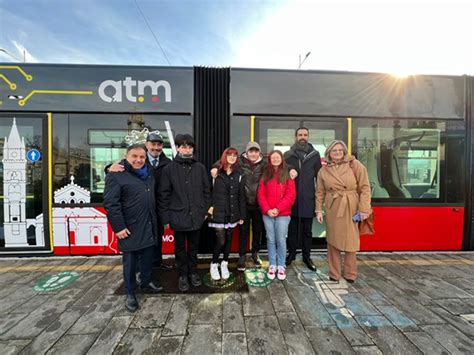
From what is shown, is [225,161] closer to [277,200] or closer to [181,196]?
[181,196]

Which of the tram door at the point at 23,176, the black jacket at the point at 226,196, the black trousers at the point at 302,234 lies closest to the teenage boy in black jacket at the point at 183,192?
the black jacket at the point at 226,196

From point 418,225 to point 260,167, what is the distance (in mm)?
2854

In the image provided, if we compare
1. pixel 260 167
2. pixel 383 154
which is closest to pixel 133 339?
pixel 260 167

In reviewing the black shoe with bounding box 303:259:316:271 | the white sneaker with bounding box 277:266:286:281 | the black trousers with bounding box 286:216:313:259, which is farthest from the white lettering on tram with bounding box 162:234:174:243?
the black shoe with bounding box 303:259:316:271

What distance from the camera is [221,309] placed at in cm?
244

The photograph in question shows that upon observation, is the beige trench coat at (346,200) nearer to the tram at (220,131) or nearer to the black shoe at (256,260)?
the tram at (220,131)

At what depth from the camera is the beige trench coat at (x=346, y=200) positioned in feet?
9.45

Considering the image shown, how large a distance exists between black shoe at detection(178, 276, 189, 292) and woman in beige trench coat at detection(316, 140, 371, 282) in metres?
1.87

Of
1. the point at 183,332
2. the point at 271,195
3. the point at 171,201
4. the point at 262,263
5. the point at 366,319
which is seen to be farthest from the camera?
the point at 262,263

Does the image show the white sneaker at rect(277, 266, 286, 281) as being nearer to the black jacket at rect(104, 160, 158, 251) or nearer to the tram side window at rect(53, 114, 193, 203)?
the black jacket at rect(104, 160, 158, 251)

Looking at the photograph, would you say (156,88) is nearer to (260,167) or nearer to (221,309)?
(260,167)

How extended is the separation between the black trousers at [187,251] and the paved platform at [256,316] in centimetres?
32

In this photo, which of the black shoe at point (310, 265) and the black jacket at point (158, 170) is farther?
the black shoe at point (310, 265)

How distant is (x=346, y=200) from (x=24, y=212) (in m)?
4.61
